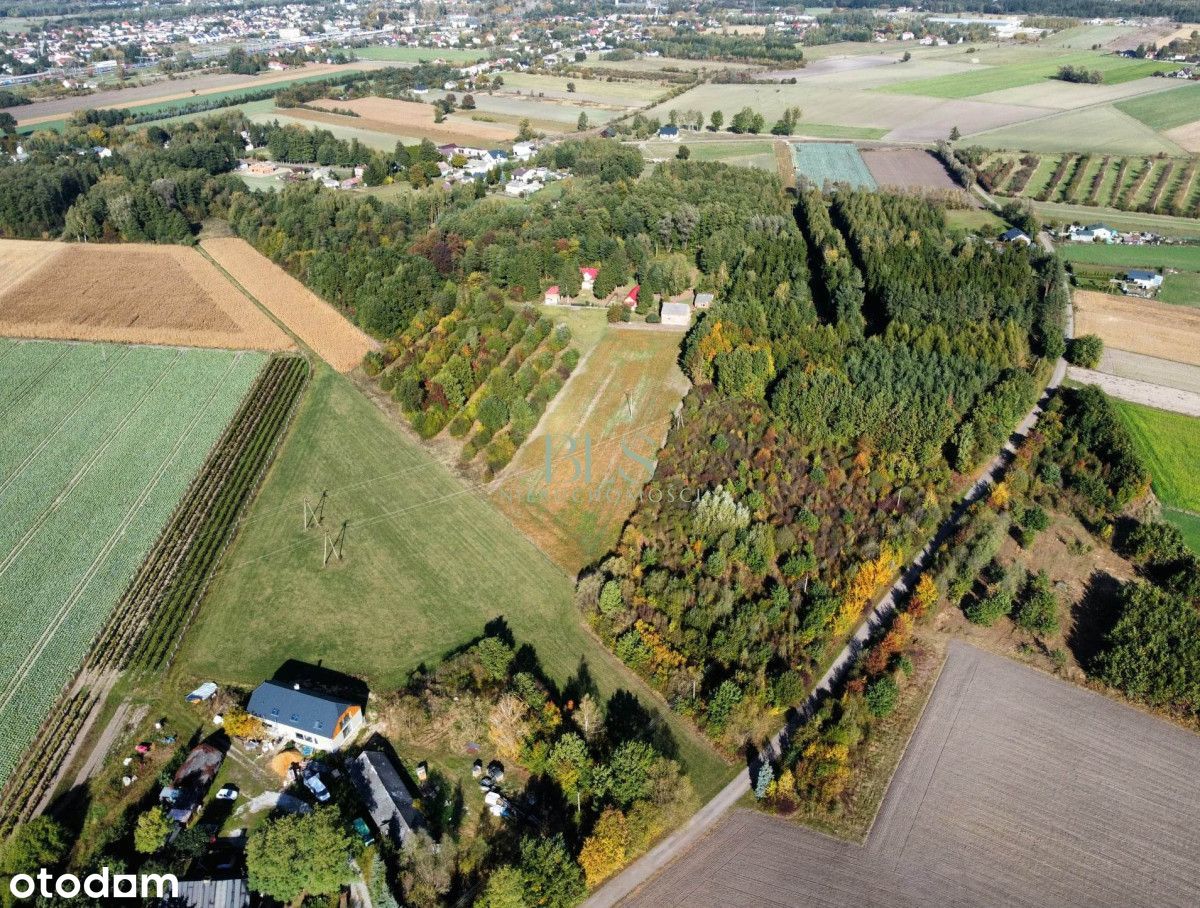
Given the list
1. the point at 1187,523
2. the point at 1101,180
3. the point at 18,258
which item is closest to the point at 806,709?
the point at 1187,523

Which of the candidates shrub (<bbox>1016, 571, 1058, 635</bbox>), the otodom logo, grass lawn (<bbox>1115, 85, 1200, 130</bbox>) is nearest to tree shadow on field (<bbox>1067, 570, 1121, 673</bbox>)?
shrub (<bbox>1016, 571, 1058, 635</bbox>)

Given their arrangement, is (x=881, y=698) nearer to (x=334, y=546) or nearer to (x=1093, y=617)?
(x=1093, y=617)

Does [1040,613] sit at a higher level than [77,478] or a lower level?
higher

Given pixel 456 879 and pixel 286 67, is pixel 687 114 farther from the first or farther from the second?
pixel 456 879

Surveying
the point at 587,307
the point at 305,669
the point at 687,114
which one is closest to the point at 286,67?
the point at 687,114

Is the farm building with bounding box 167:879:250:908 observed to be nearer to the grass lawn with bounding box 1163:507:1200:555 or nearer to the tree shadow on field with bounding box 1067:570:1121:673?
the tree shadow on field with bounding box 1067:570:1121:673

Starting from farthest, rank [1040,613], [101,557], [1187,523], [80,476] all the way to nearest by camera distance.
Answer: [80,476] < [1187,523] < [101,557] < [1040,613]

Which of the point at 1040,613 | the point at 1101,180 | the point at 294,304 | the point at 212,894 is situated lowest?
the point at 212,894
